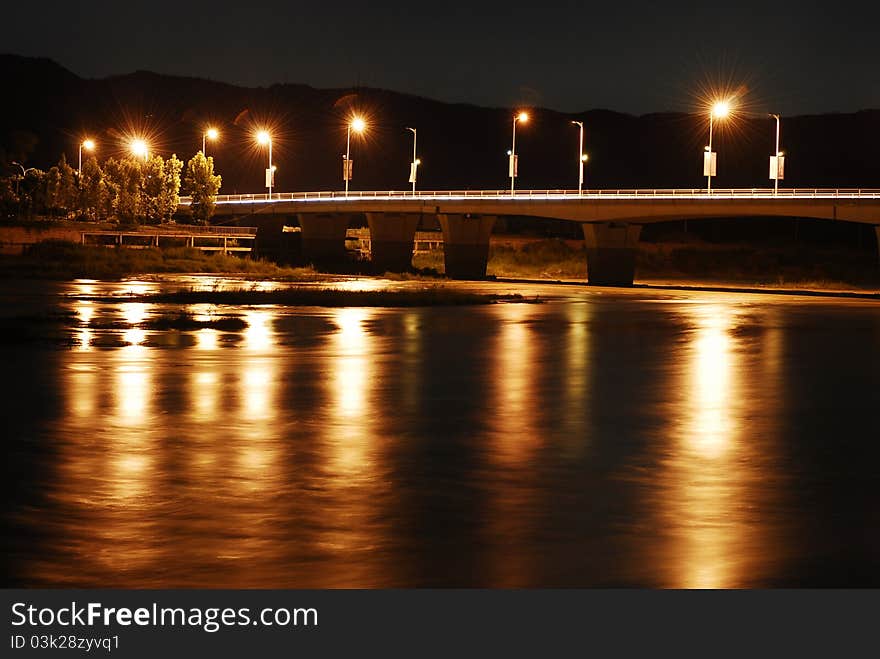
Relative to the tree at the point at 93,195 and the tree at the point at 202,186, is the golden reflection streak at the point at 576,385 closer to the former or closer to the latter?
the tree at the point at 202,186

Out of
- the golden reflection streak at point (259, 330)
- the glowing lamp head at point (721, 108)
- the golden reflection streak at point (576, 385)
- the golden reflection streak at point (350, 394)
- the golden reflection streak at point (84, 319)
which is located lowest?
the golden reflection streak at point (576, 385)

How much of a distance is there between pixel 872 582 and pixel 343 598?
15.8ft

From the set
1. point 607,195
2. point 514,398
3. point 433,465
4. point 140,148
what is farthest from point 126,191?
point 433,465

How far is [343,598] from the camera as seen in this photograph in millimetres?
12797

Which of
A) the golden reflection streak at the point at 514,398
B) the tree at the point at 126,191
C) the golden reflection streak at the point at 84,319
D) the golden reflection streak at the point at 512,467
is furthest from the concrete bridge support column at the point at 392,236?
the golden reflection streak at the point at 512,467

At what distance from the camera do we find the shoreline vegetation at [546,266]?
95438mm

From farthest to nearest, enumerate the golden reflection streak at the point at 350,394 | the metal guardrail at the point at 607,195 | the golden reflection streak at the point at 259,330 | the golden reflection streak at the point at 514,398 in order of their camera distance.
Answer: the metal guardrail at the point at 607,195 → the golden reflection streak at the point at 259,330 → the golden reflection streak at the point at 514,398 → the golden reflection streak at the point at 350,394

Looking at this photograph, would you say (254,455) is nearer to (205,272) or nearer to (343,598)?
(343,598)

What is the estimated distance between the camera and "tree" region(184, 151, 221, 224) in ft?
468

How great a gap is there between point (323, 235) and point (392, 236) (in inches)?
479

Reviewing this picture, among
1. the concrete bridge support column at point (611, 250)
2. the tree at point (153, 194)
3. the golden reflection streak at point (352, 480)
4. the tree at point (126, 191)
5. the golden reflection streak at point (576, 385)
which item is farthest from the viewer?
the tree at point (153, 194)

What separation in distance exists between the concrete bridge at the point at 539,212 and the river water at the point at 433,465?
185 feet

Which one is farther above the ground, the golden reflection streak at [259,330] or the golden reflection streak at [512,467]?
the golden reflection streak at [259,330]

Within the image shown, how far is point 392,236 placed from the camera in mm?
124312
